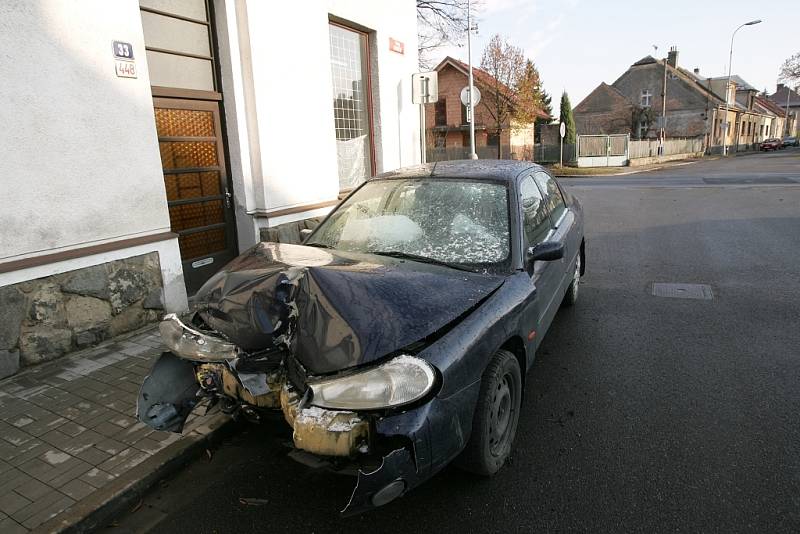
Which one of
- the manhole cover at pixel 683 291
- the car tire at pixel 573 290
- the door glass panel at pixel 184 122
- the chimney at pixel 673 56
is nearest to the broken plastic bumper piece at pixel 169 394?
the door glass panel at pixel 184 122

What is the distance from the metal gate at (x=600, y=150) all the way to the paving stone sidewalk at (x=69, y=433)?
3420cm

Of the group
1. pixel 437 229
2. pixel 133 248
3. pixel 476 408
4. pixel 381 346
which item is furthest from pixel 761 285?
pixel 133 248

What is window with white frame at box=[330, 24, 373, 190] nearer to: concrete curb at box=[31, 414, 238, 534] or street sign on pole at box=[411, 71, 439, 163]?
street sign on pole at box=[411, 71, 439, 163]

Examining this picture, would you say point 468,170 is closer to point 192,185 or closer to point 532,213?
point 532,213

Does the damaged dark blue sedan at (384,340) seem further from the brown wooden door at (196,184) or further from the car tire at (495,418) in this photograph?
the brown wooden door at (196,184)

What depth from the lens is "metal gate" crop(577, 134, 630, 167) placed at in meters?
34.6

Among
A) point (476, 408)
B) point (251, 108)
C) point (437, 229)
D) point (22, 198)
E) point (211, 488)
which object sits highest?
point (251, 108)

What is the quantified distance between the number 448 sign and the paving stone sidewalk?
2.55m

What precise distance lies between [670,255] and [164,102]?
7326mm

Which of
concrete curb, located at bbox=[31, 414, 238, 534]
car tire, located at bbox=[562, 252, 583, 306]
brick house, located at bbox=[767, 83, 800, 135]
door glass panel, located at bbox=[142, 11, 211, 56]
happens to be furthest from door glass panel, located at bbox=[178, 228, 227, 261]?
brick house, located at bbox=[767, 83, 800, 135]

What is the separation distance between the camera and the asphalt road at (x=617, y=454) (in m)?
2.65

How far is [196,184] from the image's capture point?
611 cm

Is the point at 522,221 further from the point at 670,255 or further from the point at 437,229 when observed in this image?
the point at 670,255

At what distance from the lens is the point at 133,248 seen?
5.04m
